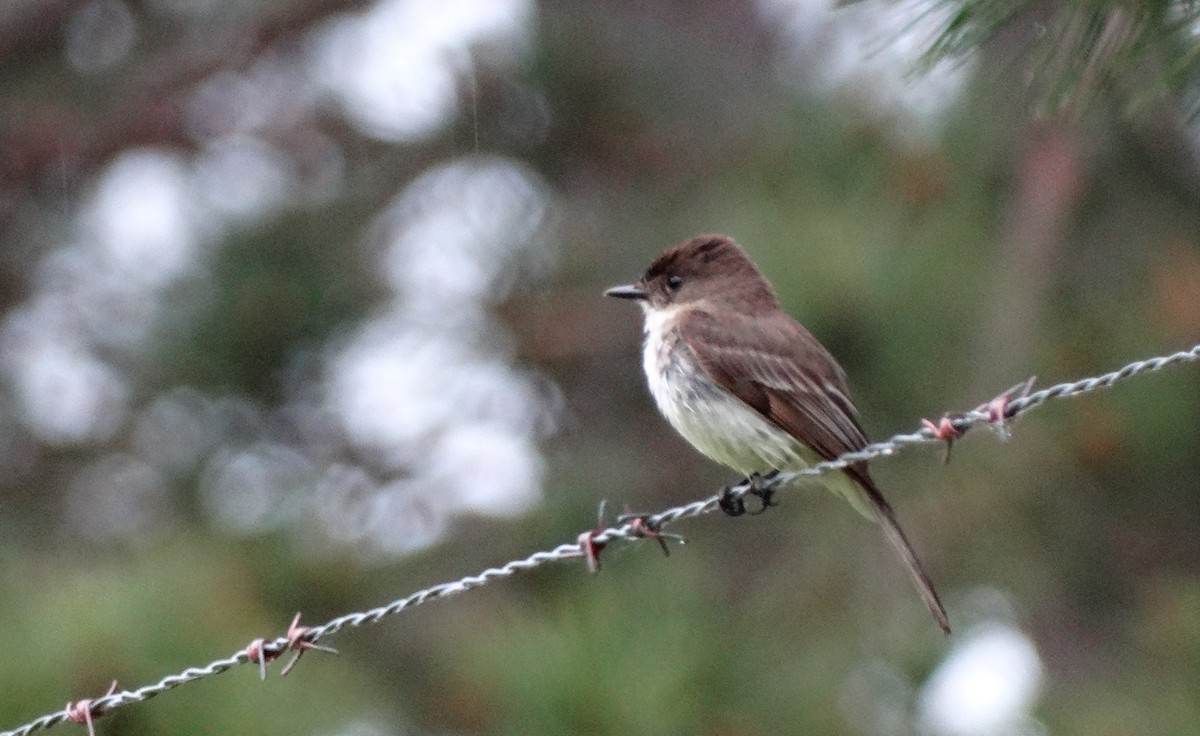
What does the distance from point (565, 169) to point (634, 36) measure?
67cm

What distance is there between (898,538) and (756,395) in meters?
0.50

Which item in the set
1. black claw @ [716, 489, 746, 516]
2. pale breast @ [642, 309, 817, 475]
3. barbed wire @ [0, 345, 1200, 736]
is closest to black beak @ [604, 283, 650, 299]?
pale breast @ [642, 309, 817, 475]

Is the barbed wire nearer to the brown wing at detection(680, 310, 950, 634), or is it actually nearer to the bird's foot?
the bird's foot

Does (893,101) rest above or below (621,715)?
above

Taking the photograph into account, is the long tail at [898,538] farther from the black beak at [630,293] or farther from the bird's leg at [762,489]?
the black beak at [630,293]

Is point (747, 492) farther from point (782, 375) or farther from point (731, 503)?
point (782, 375)

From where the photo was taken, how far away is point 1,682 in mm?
4742

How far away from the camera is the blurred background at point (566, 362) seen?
18.2 ft

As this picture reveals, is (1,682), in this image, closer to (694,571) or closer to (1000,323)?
(694,571)

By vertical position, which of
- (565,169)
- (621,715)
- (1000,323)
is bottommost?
(621,715)

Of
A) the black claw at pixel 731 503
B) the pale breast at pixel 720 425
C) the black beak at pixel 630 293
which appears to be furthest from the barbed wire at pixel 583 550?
the black beak at pixel 630 293

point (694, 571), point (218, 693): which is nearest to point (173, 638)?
point (218, 693)

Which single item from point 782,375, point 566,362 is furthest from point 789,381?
point 566,362

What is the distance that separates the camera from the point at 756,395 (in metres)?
4.99
